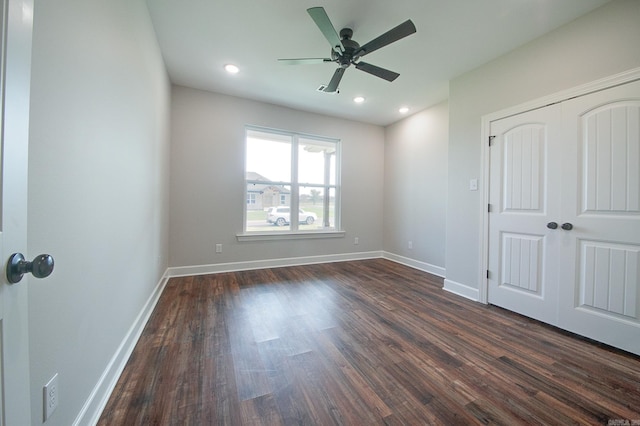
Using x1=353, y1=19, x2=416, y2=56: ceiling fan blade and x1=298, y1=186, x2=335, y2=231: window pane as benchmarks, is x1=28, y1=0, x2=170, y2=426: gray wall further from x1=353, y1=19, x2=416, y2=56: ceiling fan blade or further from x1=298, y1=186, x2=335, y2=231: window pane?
x1=298, y1=186, x2=335, y2=231: window pane

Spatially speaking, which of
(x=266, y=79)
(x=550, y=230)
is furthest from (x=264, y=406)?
(x=266, y=79)

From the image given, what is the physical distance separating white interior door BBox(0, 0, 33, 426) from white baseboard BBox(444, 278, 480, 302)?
3371mm

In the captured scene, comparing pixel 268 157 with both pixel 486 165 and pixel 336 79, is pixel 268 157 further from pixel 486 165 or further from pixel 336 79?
pixel 486 165

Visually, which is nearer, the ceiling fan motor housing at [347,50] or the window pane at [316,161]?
the ceiling fan motor housing at [347,50]

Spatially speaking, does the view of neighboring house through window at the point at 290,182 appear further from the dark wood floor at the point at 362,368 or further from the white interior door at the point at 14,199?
the white interior door at the point at 14,199

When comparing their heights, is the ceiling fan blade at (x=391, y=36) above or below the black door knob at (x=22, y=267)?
above

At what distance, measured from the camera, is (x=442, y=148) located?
378cm

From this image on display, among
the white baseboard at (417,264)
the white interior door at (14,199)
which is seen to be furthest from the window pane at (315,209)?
the white interior door at (14,199)

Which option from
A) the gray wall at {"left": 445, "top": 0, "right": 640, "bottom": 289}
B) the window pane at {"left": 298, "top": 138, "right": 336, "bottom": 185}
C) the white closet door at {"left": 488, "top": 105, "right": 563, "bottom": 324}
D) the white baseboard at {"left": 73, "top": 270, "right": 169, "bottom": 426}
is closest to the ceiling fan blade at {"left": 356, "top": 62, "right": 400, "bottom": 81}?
the gray wall at {"left": 445, "top": 0, "right": 640, "bottom": 289}

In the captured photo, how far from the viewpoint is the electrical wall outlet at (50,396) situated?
88 cm

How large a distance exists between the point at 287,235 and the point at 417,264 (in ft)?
7.48

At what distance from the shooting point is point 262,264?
402 centimetres

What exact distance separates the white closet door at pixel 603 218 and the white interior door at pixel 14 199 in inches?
129

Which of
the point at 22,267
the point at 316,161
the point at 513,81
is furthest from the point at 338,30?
the point at 22,267
